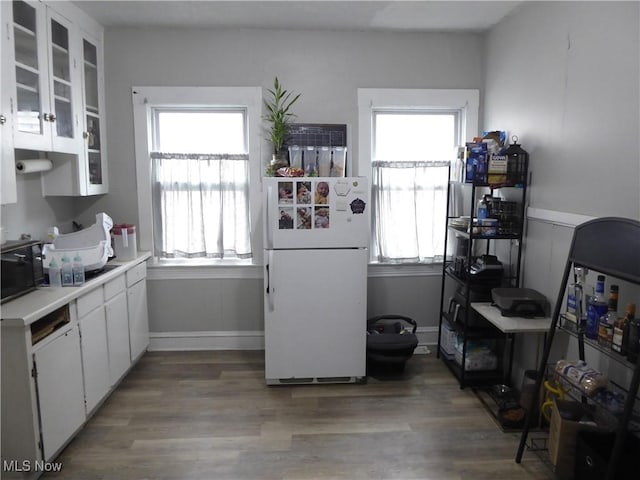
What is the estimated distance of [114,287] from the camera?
120 inches

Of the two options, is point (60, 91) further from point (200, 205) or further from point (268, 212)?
point (268, 212)

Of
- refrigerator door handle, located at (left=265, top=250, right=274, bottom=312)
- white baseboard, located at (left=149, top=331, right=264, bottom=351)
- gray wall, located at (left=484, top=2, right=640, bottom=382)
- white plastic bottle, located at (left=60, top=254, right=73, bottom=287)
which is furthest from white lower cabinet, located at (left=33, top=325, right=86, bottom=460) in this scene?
gray wall, located at (left=484, top=2, right=640, bottom=382)

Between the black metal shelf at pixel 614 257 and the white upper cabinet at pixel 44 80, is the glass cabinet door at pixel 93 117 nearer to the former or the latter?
the white upper cabinet at pixel 44 80

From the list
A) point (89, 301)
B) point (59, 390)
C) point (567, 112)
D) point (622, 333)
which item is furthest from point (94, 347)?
point (567, 112)

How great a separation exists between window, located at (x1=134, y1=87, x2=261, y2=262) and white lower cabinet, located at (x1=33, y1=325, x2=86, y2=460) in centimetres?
143

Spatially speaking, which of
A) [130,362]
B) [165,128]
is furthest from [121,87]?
[130,362]

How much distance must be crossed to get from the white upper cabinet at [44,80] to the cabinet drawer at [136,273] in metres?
0.95

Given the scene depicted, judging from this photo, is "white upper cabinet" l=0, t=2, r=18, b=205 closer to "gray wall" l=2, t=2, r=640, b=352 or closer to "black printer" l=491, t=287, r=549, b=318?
"gray wall" l=2, t=2, r=640, b=352

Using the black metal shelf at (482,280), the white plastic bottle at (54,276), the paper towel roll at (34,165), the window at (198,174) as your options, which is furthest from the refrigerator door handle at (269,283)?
the paper towel roll at (34,165)

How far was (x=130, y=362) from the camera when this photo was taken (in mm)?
3318

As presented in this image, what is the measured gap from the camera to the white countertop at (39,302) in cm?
203

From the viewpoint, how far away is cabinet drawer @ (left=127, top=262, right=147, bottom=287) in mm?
3328

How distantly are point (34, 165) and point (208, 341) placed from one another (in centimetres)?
194

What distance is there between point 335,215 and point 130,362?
1885 mm
